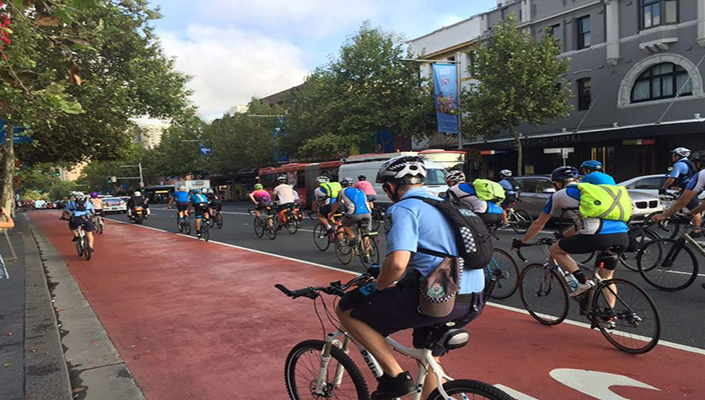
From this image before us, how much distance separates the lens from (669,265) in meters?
6.75

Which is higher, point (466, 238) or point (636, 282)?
point (466, 238)

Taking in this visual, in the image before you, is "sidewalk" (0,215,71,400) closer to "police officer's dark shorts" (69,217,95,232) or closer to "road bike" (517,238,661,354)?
"police officer's dark shorts" (69,217,95,232)

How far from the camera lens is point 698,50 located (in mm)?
20312

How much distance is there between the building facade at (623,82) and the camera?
20.6m

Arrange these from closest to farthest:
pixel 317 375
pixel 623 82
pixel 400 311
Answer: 1. pixel 400 311
2. pixel 317 375
3. pixel 623 82

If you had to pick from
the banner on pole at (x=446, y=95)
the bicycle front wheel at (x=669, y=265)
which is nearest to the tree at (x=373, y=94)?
the banner on pole at (x=446, y=95)

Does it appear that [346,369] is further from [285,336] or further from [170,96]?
[170,96]

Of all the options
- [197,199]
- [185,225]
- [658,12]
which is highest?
[658,12]

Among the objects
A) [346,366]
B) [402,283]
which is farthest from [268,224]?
[402,283]

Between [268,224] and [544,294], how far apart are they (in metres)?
10.5

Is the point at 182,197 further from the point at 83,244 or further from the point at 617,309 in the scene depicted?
the point at 617,309

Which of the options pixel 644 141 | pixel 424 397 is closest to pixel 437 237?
pixel 424 397

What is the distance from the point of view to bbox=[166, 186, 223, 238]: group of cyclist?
50.4 feet

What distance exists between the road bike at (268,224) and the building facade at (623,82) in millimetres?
11920
